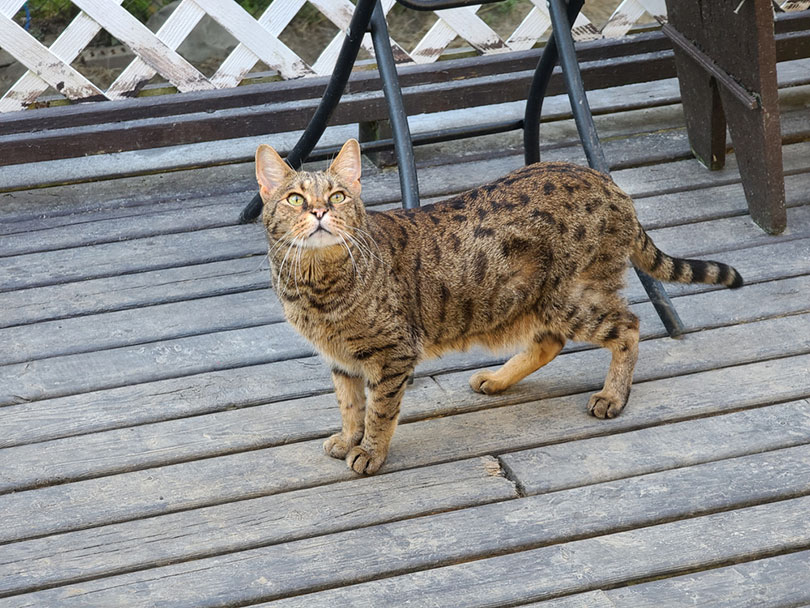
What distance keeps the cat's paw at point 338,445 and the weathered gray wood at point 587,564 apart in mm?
458

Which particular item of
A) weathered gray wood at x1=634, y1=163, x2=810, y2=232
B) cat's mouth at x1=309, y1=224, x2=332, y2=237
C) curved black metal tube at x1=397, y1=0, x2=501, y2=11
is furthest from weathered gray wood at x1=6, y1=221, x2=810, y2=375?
curved black metal tube at x1=397, y1=0, x2=501, y2=11

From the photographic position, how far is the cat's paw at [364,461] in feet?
7.82

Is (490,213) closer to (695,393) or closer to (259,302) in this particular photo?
(695,393)

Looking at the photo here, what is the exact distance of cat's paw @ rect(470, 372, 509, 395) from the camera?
8.80 feet

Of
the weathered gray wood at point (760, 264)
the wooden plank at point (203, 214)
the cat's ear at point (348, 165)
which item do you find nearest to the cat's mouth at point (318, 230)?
the cat's ear at point (348, 165)

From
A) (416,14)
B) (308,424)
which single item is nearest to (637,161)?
(308,424)

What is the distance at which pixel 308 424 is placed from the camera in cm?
260

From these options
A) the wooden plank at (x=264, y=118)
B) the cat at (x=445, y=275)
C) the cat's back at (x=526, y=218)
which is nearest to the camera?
the cat at (x=445, y=275)

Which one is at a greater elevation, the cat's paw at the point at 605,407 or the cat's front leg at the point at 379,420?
the cat's front leg at the point at 379,420

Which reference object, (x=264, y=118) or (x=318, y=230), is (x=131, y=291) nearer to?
(x=264, y=118)

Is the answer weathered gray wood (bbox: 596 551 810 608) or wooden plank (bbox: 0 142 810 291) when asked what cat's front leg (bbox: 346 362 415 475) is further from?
wooden plank (bbox: 0 142 810 291)

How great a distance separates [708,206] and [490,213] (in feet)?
4.42

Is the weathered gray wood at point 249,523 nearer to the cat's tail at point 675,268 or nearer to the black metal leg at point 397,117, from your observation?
the cat's tail at point 675,268

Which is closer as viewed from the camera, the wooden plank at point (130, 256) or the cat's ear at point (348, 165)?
the cat's ear at point (348, 165)
